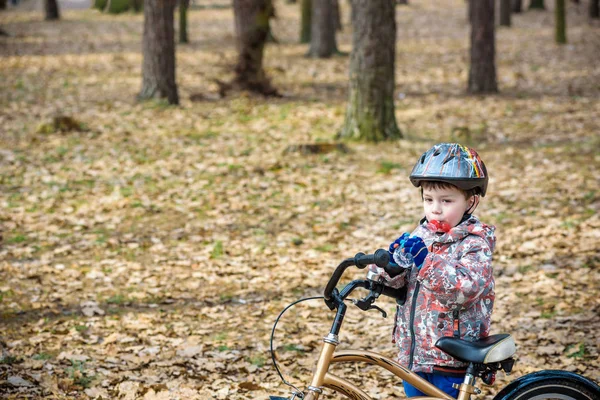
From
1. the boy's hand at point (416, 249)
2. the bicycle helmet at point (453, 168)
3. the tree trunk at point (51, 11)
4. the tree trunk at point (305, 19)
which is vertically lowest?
the boy's hand at point (416, 249)

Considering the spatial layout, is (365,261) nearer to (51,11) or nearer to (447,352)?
(447,352)

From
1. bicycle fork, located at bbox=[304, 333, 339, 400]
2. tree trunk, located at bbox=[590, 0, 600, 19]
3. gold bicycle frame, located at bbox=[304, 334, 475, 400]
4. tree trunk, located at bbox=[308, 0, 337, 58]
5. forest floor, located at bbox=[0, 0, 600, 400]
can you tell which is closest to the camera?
bicycle fork, located at bbox=[304, 333, 339, 400]

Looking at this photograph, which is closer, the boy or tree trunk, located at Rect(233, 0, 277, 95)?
the boy

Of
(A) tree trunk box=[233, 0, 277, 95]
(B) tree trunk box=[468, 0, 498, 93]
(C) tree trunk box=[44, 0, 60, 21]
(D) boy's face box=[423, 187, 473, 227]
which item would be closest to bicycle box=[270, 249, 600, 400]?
(D) boy's face box=[423, 187, 473, 227]

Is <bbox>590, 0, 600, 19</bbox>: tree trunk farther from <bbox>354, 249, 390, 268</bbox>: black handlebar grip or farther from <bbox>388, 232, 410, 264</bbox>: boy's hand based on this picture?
<bbox>354, 249, 390, 268</bbox>: black handlebar grip

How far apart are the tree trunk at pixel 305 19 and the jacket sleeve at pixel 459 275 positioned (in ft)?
69.9

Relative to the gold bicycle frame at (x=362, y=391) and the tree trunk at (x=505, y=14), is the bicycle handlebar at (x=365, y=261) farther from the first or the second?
the tree trunk at (x=505, y=14)

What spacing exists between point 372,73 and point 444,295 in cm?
834

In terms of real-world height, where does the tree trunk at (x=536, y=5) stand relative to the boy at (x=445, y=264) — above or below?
above

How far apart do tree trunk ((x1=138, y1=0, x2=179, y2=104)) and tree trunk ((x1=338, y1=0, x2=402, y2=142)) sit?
4.70 m

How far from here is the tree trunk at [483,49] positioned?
14500mm

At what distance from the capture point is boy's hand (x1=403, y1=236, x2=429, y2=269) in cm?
299

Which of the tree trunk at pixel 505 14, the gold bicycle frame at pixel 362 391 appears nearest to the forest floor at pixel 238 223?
the gold bicycle frame at pixel 362 391

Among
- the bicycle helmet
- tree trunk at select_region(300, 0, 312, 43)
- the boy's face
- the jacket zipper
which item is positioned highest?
tree trunk at select_region(300, 0, 312, 43)
